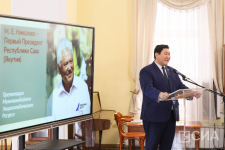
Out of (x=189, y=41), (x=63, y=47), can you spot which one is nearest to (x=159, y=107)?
(x=63, y=47)

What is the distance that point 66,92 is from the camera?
8.12 feet

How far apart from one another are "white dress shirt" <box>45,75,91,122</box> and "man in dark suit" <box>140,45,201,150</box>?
744 millimetres

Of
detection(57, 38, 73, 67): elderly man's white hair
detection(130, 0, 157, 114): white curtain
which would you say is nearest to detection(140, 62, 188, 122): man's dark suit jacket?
detection(57, 38, 73, 67): elderly man's white hair

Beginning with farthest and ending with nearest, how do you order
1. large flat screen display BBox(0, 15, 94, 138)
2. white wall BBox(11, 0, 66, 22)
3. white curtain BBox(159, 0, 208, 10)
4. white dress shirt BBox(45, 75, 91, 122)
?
white curtain BBox(159, 0, 208, 10) → white wall BBox(11, 0, 66, 22) → white dress shirt BBox(45, 75, 91, 122) → large flat screen display BBox(0, 15, 94, 138)

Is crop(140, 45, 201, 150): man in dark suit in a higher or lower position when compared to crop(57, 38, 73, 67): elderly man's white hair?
lower

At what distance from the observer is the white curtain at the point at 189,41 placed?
16.1 ft

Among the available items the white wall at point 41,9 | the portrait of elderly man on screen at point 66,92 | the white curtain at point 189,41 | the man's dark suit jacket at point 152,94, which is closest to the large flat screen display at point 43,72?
the portrait of elderly man on screen at point 66,92

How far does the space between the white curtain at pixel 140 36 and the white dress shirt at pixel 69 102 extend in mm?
2445

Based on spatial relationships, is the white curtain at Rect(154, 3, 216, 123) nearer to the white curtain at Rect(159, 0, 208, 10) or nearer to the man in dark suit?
the white curtain at Rect(159, 0, 208, 10)

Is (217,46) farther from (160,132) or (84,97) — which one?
(84,97)

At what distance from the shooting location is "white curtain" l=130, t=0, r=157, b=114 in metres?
5.00

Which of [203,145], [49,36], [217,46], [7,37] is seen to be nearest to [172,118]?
[203,145]

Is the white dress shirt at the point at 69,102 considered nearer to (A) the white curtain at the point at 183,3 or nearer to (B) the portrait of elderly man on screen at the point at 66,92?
(B) the portrait of elderly man on screen at the point at 66,92

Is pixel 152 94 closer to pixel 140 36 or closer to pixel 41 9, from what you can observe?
pixel 41 9
